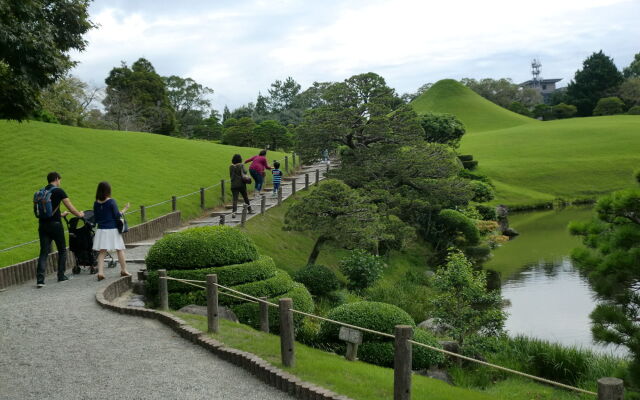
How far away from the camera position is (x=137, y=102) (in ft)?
197

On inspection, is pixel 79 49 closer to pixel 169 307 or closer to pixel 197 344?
pixel 169 307

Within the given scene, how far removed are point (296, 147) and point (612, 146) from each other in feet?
174

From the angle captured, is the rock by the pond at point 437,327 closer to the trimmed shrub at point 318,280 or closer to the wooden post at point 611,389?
the trimmed shrub at point 318,280

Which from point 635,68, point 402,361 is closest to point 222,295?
point 402,361

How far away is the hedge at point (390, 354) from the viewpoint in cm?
1127

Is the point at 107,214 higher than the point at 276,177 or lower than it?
higher

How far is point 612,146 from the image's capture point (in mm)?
67188

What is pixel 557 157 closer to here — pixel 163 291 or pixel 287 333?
pixel 163 291

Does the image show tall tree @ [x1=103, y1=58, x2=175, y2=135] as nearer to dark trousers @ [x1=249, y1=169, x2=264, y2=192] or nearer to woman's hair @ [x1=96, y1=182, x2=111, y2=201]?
dark trousers @ [x1=249, y1=169, x2=264, y2=192]

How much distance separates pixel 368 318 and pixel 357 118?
53.9 feet

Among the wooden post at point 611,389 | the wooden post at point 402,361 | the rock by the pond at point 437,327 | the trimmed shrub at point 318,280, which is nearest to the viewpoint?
the wooden post at point 611,389

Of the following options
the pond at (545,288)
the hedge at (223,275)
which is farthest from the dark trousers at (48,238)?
the pond at (545,288)

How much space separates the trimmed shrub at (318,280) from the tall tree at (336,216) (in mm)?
1683

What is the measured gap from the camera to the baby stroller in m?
15.1
